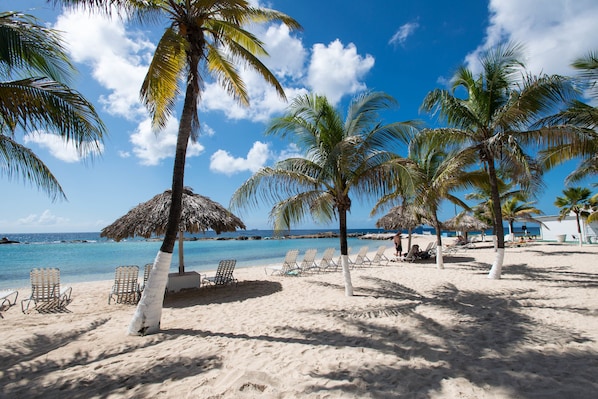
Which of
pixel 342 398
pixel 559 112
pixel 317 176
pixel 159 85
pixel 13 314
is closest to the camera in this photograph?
pixel 342 398

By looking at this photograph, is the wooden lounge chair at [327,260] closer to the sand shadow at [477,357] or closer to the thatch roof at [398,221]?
the thatch roof at [398,221]

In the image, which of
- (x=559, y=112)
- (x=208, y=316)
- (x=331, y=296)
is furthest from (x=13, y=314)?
(x=559, y=112)

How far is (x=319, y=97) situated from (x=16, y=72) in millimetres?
5379

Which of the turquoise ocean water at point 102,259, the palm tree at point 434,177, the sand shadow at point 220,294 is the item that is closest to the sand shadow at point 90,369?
the sand shadow at point 220,294

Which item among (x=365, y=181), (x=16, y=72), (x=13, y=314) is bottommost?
(x=13, y=314)

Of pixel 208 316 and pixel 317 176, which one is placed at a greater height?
pixel 317 176

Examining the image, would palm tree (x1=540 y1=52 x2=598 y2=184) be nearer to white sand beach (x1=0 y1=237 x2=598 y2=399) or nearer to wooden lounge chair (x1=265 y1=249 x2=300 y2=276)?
white sand beach (x1=0 y1=237 x2=598 y2=399)

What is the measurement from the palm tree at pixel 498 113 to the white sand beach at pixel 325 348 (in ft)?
11.5

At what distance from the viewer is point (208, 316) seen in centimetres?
583

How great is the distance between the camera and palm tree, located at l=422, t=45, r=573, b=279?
7902 mm

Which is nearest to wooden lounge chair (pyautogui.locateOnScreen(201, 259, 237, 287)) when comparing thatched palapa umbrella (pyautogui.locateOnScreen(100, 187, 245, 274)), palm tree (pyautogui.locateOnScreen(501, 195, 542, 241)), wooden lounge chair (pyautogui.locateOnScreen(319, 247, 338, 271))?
thatched palapa umbrella (pyautogui.locateOnScreen(100, 187, 245, 274))

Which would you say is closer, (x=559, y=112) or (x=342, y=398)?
(x=342, y=398)

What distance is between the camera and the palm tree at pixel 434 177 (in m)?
6.13

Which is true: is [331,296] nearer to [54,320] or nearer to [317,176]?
[317,176]
